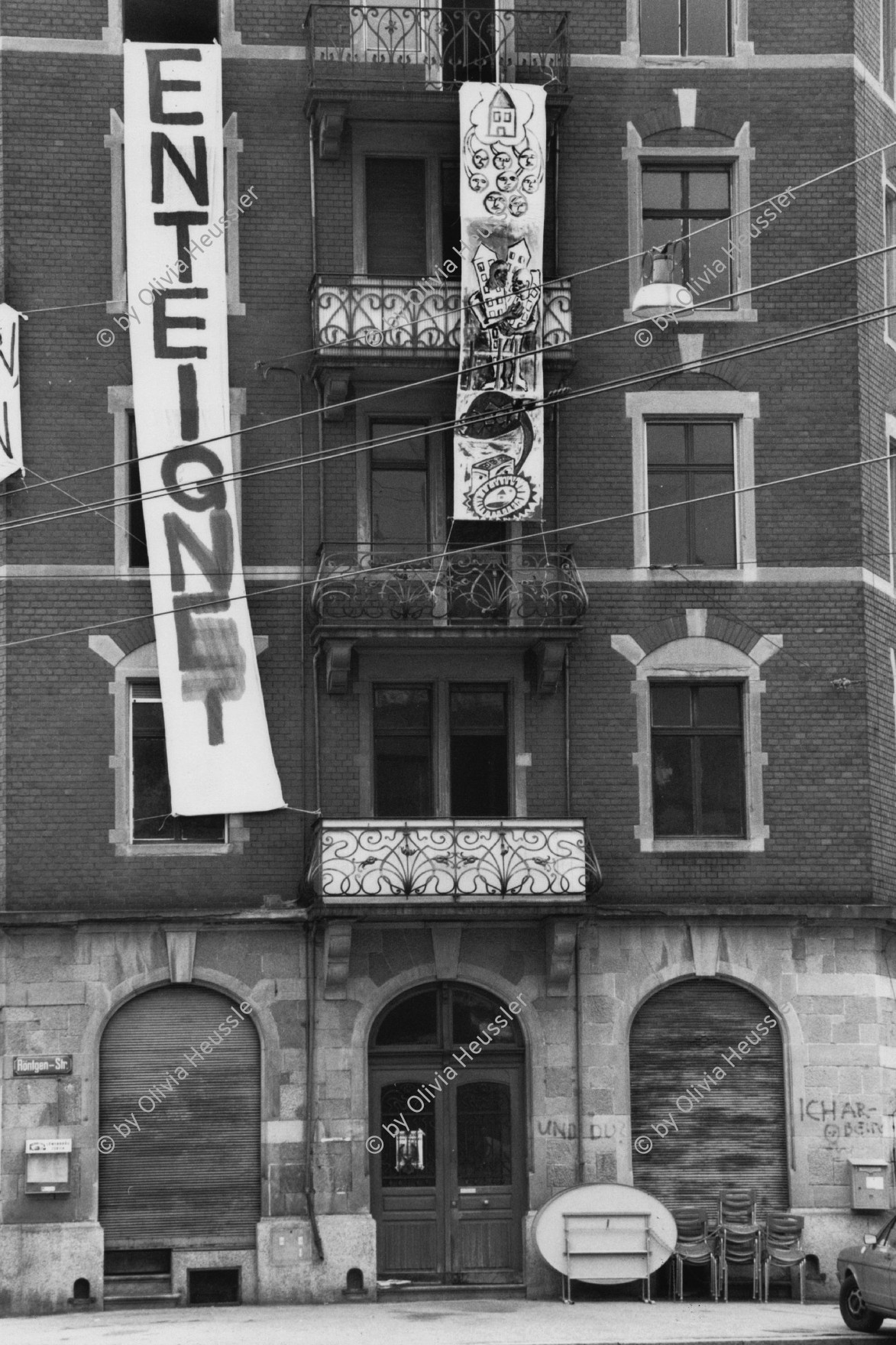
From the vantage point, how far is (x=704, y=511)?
3055cm

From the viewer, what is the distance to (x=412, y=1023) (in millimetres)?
29516

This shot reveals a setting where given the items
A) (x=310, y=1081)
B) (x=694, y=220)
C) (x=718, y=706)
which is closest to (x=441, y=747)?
(x=718, y=706)

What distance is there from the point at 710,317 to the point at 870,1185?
1112cm

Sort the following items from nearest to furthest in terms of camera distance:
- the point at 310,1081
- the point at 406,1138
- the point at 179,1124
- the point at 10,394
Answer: the point at 179,1124, the point at 310,1081, the point at 406,1138, the point at 10,394

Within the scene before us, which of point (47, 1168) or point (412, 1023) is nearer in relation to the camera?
point (47, 1168)

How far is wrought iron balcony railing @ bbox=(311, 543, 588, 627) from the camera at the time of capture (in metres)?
29.3

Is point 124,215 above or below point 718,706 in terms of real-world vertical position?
above

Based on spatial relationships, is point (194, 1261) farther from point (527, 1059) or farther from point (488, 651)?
point (488, 651)

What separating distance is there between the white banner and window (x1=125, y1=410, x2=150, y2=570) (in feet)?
4.62

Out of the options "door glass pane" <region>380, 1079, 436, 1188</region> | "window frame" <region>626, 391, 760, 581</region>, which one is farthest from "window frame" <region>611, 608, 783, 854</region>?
"door glass pane" <region>380, 1079, 436, 1188</region>

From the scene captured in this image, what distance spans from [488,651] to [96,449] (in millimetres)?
5560

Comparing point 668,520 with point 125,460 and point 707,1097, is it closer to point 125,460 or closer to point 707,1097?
point 125,460

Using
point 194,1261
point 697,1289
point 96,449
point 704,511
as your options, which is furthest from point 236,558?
point 697,1289

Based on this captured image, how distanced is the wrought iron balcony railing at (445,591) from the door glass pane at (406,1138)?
5809mm
